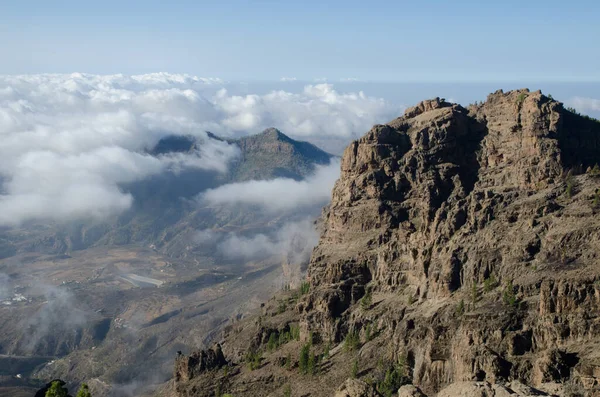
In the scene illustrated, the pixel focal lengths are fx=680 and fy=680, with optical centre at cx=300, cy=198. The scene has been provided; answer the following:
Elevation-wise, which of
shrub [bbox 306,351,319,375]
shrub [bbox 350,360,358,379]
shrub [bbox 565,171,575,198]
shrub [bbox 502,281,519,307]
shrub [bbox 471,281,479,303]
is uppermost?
shrub [bbox 565,171,575,198]

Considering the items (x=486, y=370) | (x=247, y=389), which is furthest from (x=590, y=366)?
(x=247, y=389)

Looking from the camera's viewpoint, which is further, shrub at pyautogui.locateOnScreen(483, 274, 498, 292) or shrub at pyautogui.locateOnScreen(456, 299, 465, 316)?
shrub at pyautogui.locateOnScreen(483, 274, 498, 292)

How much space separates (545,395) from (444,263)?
108379 millimetres

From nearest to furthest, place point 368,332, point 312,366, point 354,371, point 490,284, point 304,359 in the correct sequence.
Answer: point 490,284 < point 354,371 < point 312,366 < point 304,359 < point 368,332

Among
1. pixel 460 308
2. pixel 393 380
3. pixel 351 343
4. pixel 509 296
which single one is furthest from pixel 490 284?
pixel 351 343

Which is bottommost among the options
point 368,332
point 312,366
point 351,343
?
point 312,366

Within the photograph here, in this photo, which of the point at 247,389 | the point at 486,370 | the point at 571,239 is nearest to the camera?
the point at 486,370

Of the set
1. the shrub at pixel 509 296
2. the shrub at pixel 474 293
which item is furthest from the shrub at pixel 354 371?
the shrub at pixel 509 296

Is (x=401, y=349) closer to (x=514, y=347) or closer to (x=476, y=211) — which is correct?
(x=514, y=347)

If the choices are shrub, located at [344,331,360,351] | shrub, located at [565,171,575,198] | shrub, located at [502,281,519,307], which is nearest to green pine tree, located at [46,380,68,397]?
shrub, located at [344,331,360,351]

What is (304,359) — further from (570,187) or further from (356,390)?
(356,390)

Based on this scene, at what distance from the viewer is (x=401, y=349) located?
573 feet

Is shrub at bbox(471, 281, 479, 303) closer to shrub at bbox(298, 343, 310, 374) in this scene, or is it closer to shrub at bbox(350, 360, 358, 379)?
shrub at bbox(350, 360, 358, 379)

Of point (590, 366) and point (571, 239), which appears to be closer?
point (590, 366)
